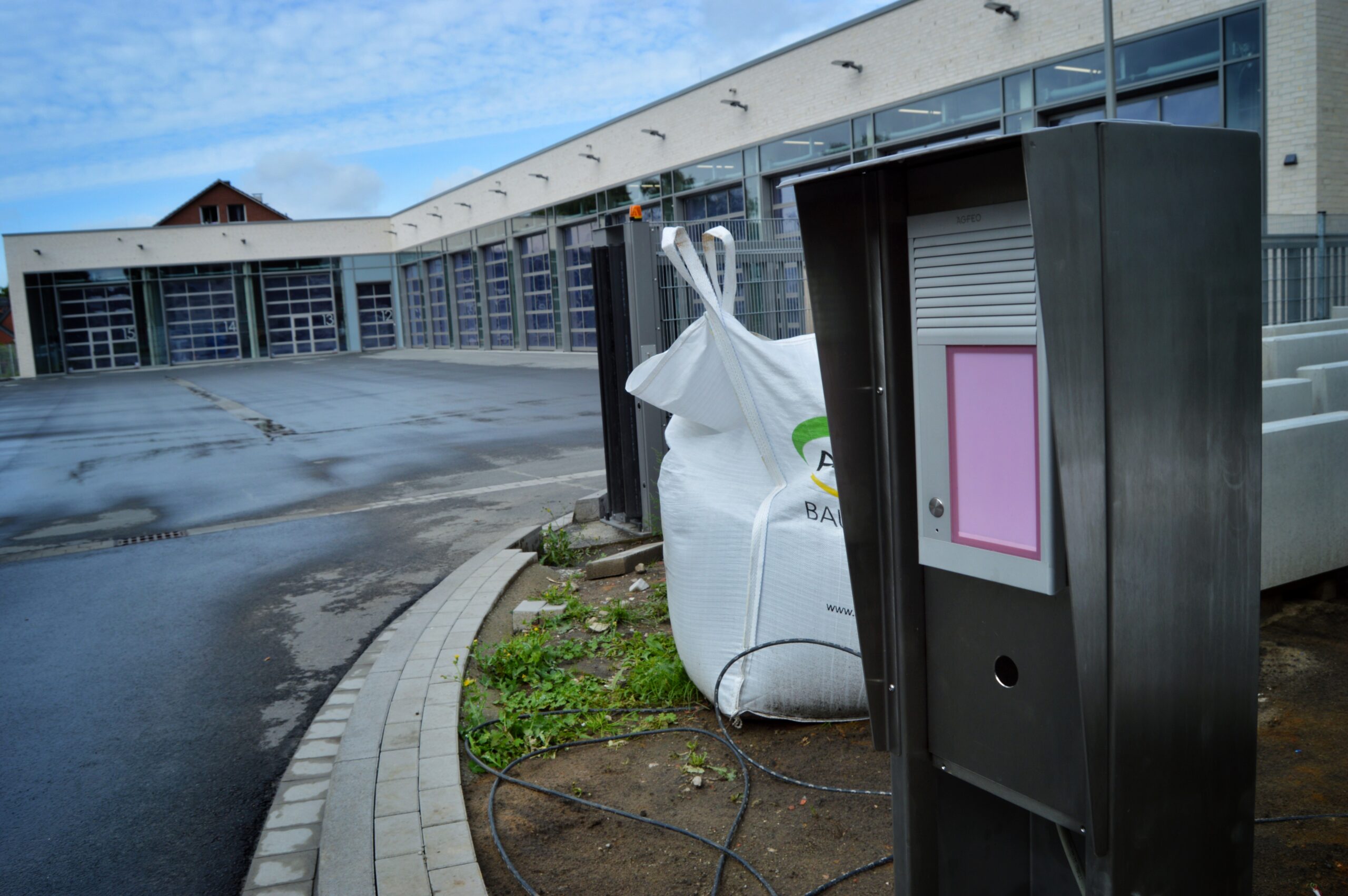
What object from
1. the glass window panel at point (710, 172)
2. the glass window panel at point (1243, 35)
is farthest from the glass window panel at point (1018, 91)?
the glass window panel at point (710, 172)

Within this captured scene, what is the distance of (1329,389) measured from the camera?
509 cm

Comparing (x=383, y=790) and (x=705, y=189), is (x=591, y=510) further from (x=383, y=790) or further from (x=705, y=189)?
(x=705, y=189)

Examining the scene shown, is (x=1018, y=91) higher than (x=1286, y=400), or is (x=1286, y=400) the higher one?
(x=1018, y=91)

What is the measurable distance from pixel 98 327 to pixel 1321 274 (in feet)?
168

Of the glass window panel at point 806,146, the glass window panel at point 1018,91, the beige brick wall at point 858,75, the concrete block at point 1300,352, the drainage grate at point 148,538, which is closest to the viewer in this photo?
the concrete block at point 1300,352

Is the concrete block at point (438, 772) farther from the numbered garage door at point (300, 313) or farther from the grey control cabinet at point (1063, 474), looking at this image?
the numbered garage door at point (300, 313)

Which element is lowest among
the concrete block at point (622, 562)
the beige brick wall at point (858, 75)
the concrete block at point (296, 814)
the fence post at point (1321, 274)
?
the concrete block at point (296, 814)

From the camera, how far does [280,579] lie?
22.7 feet

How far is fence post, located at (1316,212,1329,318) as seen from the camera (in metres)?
8.14

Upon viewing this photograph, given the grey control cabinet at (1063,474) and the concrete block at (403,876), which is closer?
the grey control cabinet at (1063,474)

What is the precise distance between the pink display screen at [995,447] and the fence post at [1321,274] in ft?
26.2

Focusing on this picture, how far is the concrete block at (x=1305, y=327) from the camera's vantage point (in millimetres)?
6422

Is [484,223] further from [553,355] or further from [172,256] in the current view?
[172,256]

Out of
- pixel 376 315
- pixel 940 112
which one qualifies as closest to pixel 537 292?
pixel 376 315
